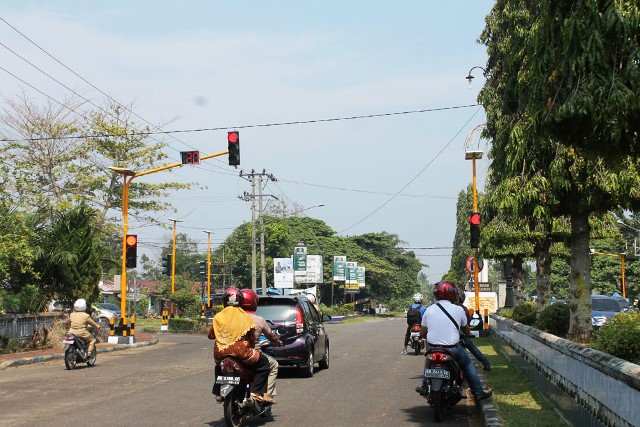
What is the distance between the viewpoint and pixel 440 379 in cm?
976

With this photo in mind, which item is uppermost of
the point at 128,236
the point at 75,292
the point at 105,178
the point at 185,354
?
the point at 105,178

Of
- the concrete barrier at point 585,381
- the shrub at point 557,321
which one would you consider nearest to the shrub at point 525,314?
the shrub at point 557,321

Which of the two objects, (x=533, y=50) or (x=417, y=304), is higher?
(x=533, y=50)

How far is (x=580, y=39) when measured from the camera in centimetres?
636

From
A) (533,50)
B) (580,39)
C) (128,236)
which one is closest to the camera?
(580,39)

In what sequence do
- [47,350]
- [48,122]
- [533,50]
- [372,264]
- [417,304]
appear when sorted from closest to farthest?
[533,50], [417,304], [47,350], [48,122], [372,264]

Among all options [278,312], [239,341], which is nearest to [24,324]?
[278,312]

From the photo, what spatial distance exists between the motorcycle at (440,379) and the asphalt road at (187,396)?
309 mm

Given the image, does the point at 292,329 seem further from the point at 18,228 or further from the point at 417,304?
the point at 18,228

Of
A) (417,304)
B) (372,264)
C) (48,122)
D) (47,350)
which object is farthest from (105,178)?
(372,264)

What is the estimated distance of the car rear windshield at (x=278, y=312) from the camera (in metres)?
15.6

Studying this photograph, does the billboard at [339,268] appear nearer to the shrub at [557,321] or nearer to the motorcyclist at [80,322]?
the shrub at [557,321]

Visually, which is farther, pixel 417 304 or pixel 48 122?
pixel 48 122

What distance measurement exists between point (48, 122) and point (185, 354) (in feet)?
72.7
